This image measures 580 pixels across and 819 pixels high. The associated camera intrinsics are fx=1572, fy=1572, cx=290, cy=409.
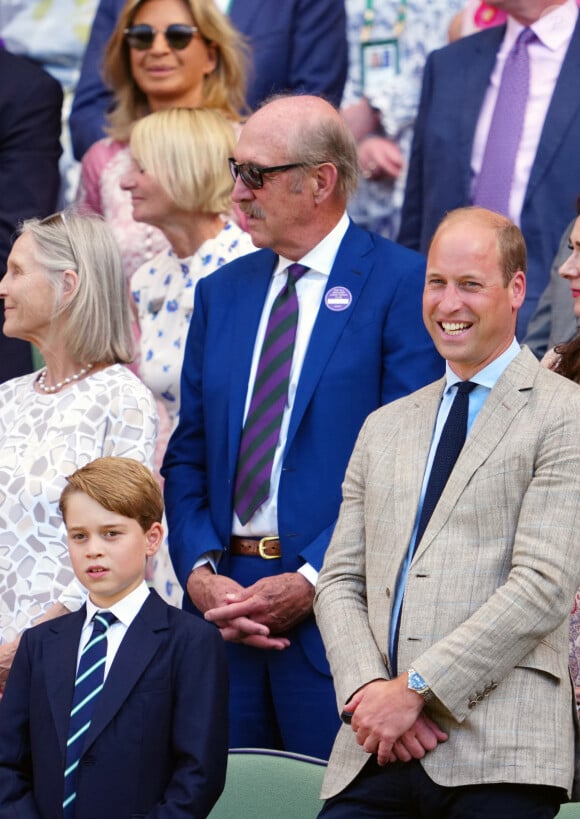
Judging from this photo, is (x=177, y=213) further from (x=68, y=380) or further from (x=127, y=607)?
(x=127, y=607)

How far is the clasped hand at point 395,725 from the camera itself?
2.87 meters

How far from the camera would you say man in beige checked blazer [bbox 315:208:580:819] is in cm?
285

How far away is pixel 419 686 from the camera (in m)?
2.86

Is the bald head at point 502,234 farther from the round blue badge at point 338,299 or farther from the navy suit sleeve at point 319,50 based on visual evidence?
the navy suit sleeve at point 319,50

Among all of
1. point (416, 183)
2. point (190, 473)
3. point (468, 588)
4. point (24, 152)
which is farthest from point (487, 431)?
point (24, 152)

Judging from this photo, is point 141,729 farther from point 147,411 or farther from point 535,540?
point 147,411

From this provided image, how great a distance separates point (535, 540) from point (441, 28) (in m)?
3.40

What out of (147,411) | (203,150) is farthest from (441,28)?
(147,411)

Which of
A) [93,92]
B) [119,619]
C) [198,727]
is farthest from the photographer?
[93,92]

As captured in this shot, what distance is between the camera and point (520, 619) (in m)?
2.84

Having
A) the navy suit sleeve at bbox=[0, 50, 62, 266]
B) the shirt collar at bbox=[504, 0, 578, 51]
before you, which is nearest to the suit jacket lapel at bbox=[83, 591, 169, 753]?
the navy suit sleeve at bbox=[0, 50, 62, 266]

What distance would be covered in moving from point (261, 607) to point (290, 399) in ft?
1.71

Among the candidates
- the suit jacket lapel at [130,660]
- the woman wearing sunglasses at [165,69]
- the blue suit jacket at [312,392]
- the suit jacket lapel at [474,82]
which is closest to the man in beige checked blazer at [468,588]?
the suit jacket lapel at [130,660]

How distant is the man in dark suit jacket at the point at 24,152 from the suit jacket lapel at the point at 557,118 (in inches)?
64.0
